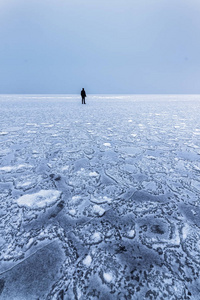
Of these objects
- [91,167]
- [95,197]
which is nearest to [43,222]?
[95,197]

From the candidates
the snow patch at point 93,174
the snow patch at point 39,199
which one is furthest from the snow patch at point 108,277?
the snow patch at point 93,174

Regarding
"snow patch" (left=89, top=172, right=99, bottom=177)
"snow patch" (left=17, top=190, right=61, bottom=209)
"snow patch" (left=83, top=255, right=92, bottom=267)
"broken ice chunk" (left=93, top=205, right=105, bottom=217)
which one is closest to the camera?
"snow patch" (left=83, top=255, right=92, bottom=267)

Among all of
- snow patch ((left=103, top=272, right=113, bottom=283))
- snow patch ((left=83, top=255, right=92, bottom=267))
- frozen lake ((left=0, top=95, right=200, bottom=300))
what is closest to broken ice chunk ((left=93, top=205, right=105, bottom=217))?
frozen lake ((left=0, top=95, right=200, bottom=300))

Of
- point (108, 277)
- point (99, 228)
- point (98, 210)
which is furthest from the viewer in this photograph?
point (98, 210)

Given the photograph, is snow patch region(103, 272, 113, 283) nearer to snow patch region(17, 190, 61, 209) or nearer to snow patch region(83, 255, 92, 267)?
snow patch region(83, 255, 92, 267)

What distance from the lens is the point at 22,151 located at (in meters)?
3.36

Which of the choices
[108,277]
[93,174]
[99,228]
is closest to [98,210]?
[99,228]

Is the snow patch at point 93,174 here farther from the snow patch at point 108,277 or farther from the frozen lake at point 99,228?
the snow patch at point 108,277

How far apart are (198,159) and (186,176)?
88 cm

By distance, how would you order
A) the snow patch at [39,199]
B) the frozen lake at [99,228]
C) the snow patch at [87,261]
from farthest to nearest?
the snow patch at [39,199] < the snow patch at [87,261] < the frozen lake at [99,228]

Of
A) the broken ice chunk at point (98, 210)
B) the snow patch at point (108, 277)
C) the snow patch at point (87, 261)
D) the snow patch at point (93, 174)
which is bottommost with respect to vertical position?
the snow patch at point (93, 174)

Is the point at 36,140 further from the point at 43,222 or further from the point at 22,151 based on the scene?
the point at 43,222

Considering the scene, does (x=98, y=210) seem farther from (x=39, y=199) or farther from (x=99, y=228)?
(x=39, y=199)

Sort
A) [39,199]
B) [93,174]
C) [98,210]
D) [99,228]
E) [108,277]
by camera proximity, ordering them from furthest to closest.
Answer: [93,174], [39,199], [98,210], [99,228], [108,277]
